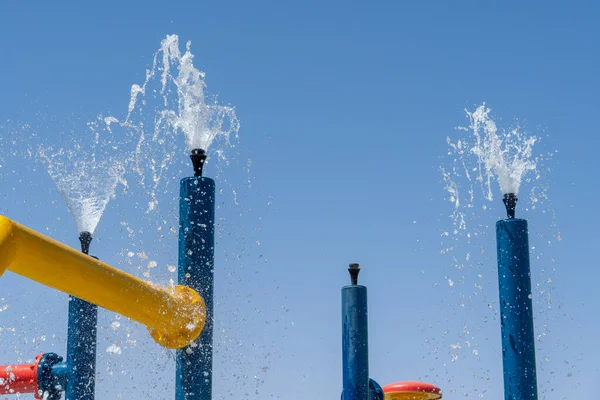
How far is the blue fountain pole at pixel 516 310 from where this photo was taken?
25.9 ft

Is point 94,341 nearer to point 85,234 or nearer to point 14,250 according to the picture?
point 85,234

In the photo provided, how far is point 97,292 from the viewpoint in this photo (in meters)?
7.17

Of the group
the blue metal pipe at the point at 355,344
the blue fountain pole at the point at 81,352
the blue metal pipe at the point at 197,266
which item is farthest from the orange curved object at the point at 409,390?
the blue metal pipe at the point at 197,266

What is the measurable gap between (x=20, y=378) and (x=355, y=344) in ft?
15.5

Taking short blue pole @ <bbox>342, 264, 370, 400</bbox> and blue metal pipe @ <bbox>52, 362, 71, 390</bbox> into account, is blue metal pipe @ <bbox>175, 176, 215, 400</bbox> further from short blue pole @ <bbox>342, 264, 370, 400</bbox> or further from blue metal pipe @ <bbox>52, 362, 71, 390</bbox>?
blue metal pipe @ <bbox>52, 362, 71, 390</bbox>

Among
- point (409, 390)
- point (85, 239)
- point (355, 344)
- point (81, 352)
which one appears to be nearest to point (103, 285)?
point (355, 344)

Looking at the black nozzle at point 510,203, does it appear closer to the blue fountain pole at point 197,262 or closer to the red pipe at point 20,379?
the blue fountain pole at point 197,262

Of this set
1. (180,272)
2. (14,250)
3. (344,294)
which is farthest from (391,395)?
(14,250)

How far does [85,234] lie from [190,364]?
406cm

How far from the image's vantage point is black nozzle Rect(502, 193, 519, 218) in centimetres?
832

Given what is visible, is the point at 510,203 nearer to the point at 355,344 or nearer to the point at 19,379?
the point at 355,344

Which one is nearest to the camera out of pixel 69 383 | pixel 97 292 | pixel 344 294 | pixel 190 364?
pixel 97 292

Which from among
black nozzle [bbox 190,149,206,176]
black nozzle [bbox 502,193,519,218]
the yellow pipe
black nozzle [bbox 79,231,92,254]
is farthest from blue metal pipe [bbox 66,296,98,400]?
black nozzle [bbox 502,193,519,218]

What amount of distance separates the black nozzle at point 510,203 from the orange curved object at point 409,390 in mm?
4226
